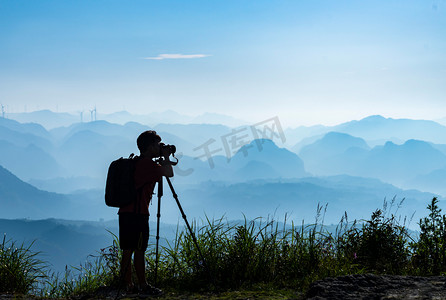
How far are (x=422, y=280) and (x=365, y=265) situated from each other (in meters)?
1.42

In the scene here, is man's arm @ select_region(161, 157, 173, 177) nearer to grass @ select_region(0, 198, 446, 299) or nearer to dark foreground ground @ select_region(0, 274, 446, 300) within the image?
grass @ select_region(0, 198, 446, 299)

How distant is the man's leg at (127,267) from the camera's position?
4.89m

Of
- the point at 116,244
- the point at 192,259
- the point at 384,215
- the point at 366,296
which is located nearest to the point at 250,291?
the point at 192,259

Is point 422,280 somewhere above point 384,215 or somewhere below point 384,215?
below

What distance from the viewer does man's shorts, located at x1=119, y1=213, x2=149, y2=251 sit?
15.8ft

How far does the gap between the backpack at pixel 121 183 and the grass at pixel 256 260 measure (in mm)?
1225

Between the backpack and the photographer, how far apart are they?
0.07m

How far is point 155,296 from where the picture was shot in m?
4.82

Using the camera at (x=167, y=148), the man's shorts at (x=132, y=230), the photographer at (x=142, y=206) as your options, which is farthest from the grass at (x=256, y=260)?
the camera at (x=167, y=148)

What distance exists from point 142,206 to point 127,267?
832mm

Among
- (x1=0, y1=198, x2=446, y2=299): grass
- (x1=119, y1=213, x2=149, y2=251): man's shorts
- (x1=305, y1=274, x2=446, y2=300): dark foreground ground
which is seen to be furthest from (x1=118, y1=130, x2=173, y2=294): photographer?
(x1=305, y1=274, x2=446, y2=300): dark foreground ground

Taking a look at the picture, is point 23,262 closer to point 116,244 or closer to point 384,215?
point 116,244

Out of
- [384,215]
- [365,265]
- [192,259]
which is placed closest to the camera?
[192,259]

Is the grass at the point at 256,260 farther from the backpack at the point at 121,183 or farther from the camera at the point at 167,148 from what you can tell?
the camera at the point at 167,148
